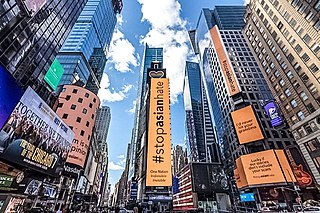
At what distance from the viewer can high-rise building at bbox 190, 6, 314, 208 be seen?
49.6 meters

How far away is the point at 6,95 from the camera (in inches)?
571

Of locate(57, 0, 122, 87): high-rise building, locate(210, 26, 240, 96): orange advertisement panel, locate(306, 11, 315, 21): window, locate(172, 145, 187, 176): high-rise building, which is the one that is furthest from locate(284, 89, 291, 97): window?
locate(172, 145, 187, 176): high-rise building

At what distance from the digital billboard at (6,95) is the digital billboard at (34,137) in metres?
0.48

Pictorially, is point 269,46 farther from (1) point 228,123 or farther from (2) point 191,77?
(2) point 191,77

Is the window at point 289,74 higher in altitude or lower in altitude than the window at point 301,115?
higher

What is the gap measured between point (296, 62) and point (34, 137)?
5779 centimetres

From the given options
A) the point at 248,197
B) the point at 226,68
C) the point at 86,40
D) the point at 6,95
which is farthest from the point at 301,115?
the point at 86,40

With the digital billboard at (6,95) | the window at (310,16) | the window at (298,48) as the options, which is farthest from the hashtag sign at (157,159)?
the window at (310,16)

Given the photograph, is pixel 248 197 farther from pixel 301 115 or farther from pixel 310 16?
pixel 310 16

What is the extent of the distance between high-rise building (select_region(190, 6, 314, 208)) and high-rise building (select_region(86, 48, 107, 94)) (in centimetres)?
5302

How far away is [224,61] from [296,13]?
71.1 feet

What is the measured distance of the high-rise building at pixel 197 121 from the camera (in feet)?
441

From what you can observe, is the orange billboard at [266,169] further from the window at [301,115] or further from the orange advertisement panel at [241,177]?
the window at [301,115]

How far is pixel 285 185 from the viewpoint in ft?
141
